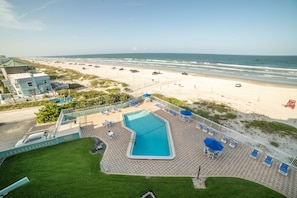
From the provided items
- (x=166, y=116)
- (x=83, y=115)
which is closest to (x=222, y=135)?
(x=166, y=116)

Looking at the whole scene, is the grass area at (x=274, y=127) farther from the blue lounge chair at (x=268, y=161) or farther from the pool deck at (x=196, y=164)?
the blue lounge chair at (x=268, y=161)

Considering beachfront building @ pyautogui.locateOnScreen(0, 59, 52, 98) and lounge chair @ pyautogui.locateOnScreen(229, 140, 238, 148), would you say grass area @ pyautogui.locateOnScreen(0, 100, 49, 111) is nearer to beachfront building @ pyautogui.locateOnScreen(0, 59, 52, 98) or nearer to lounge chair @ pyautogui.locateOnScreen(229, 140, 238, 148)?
beachfront building @ pyautogui.locateOnScreen(0, 59, 52, 98)

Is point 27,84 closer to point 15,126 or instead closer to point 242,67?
point 15,126

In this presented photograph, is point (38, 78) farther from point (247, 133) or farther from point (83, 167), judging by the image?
point (247, 133)

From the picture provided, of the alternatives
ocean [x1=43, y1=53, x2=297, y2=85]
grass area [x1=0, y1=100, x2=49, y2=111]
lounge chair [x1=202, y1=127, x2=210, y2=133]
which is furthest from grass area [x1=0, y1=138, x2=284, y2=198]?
ocean [x1=43, y1=53, x2=297, y2=85]

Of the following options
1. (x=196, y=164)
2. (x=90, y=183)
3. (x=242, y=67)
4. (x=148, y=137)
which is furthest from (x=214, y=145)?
(x=242, y=67)

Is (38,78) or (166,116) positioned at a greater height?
(38,78)

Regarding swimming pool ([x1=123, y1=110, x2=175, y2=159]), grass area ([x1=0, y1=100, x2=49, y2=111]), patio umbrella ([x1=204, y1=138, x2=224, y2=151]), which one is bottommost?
grass area ([x1=0, y1=100, x2=49, y2=111])
